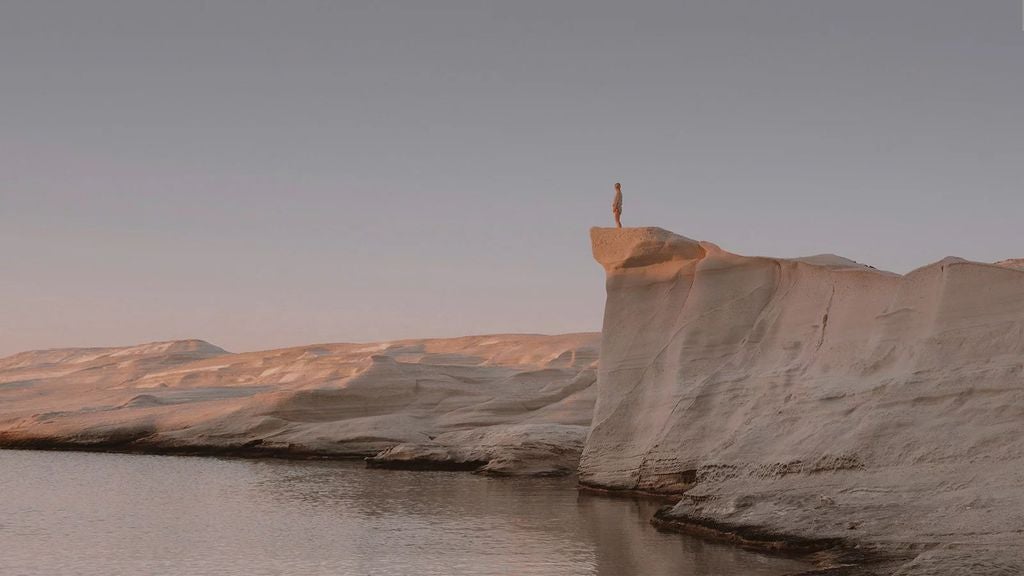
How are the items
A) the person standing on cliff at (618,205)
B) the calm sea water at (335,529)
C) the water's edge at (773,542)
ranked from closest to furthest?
the water's edge at (773,542) < the calm sea water at (335,529) < the person standing on cliff at (618,205)

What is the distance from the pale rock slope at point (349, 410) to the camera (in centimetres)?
2923

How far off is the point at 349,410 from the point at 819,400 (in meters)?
22.7

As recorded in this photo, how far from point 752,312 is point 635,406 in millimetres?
3007

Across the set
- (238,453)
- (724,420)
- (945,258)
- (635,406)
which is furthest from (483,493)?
(238,453)

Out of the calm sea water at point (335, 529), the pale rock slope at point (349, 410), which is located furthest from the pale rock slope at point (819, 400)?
the pale rock slope at point (349, 410)

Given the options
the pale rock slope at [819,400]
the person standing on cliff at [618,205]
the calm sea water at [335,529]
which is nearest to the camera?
the pale rock slope at [819,400]

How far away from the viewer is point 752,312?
70.2ft

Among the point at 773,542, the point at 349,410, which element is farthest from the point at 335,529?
the point at 349,410

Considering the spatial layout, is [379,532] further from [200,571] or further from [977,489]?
[977,489]

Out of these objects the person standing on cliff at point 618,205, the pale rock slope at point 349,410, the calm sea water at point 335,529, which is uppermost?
the person standing on cliff at point 618,205

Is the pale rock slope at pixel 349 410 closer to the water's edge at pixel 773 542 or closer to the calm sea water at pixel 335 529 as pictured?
the water's edge at pixel 773 542

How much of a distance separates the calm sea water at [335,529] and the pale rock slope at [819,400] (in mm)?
1262

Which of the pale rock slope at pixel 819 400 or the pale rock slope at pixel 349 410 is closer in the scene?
the pale rock slope at pixel 819 400

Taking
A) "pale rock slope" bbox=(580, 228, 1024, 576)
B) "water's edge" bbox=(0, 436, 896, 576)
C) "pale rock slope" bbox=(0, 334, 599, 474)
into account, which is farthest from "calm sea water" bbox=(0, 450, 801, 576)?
"pale rock slope" bbox=(0, 334, 599, 474)
